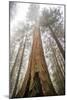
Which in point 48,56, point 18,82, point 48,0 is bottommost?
point 18,82

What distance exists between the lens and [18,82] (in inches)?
92.4

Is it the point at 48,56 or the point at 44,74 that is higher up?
the point at 48,56

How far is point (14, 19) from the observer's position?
234 cm

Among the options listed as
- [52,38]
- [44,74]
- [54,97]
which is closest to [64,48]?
[52,38]

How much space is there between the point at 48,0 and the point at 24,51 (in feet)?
1.94

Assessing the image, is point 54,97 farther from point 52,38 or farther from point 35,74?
point 52,38

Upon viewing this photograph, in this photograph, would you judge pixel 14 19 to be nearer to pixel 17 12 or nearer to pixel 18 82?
pixel 17 12

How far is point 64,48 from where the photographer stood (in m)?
2.46

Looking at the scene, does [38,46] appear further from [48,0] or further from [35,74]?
[48,0]

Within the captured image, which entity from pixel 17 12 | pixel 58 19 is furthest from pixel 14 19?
pixel 58 19

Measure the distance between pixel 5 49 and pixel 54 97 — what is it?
72cm

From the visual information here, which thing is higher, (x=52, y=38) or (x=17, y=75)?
(x=52, y=38)

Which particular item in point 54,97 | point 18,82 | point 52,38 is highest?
point 52,38

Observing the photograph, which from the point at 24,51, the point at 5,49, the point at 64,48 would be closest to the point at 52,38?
the point at 64,48
